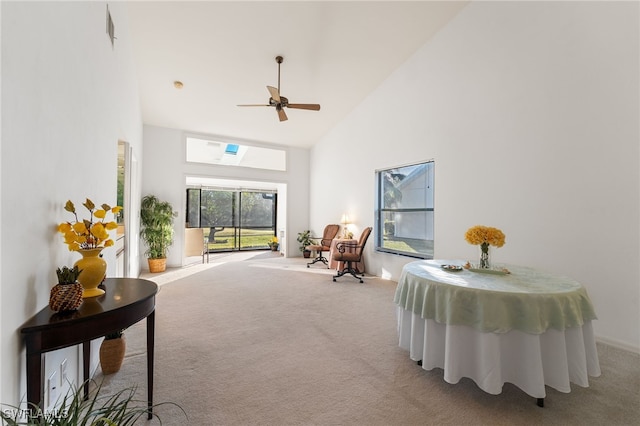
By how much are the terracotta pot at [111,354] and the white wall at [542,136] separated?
12.8ft

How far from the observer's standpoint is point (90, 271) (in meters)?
1.37

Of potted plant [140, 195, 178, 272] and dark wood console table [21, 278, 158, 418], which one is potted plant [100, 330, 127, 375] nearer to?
dark wood console table [21, 278, 158, 418]

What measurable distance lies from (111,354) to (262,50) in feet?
13.6

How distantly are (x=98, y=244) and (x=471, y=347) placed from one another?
2.33 m

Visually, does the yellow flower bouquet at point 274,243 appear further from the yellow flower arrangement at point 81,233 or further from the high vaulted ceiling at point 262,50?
the yellow flower arrangement at point 81,233

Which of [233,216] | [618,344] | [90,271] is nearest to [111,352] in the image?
[90,271]

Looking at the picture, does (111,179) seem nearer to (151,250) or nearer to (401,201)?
(151,250)

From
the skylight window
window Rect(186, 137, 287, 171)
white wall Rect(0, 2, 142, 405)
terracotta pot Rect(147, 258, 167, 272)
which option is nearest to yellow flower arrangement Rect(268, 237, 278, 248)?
window Rect(186, 137, 287, 171)

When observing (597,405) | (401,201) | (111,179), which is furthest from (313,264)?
(597,405)

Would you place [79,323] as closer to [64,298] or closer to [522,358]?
[64,298]

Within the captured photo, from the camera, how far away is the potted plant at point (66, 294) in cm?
114

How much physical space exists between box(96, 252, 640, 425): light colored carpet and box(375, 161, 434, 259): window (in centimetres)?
177

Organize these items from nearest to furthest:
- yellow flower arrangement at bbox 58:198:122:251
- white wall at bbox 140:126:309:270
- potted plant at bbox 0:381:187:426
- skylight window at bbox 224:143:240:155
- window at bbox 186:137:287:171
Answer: potted plant at bbox 0:381:187:426 < yellow flower arrangement at bbox 58:198:122:251 < white wall at bbox 140:126:309:270 < window at bbox 186:137:287:171 < skylight window at bbox 224:143:240:155

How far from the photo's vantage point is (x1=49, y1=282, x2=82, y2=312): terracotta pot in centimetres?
114
